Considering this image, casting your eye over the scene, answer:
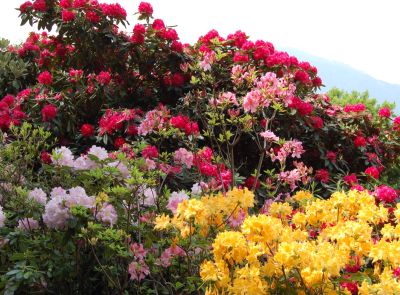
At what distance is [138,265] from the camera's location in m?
2.23

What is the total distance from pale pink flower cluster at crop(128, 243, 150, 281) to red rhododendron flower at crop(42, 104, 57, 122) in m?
2.20

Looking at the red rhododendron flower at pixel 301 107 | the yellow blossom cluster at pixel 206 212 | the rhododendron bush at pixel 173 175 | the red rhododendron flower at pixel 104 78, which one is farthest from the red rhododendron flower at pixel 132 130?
the yellow blossom cluster at pixel 206 212

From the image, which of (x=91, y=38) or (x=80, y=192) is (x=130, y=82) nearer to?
(x=91, y=38)

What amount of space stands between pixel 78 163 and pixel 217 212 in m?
0.82

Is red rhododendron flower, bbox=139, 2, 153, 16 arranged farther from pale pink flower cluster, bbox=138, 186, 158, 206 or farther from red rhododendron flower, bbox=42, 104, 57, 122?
pale pink flower cluster, bbox=138, 186, 158, 206

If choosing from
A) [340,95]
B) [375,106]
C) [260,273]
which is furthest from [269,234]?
[340,95]

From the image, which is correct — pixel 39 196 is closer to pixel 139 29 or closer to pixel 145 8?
pixel 139 29

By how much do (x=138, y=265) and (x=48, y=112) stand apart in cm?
229

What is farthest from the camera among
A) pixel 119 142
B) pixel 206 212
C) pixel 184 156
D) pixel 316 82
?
pixel 316 82

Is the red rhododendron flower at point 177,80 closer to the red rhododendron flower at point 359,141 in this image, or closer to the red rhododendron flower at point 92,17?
the red rhododendron flower at point 92,17

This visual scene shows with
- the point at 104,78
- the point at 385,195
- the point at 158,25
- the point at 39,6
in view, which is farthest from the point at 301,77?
the point at 39,6

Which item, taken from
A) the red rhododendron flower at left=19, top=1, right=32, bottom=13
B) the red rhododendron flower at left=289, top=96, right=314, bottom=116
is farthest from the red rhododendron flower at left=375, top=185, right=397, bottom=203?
the red rhododendron flower at left=19, top=1, right=32, bottom=13

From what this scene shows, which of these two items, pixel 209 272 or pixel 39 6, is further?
pixel 39 6

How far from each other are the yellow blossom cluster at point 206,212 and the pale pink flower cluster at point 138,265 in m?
0.20
